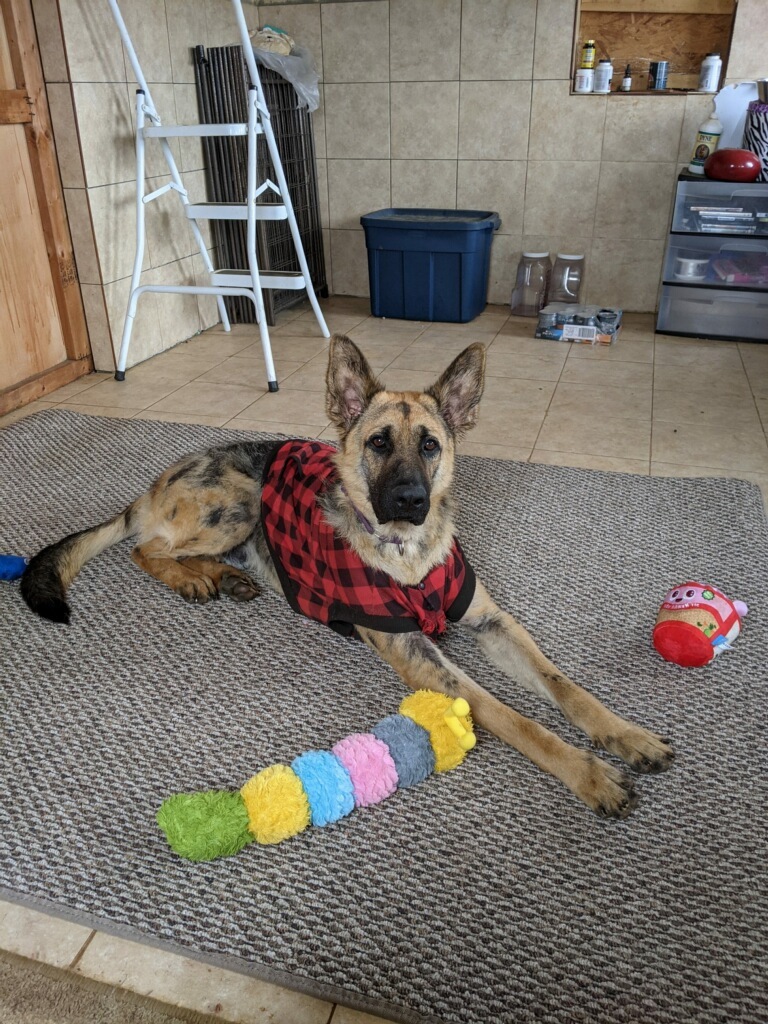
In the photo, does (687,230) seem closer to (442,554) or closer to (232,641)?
(442,554)

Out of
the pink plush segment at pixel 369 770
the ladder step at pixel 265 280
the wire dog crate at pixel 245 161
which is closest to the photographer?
the pink plush segment at pixel 369 770

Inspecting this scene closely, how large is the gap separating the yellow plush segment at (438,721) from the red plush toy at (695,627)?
0.58 metres

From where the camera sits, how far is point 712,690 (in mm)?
1858

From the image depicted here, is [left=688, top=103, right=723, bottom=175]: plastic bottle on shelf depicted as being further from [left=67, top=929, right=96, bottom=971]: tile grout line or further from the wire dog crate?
[left=67, top=929, right=96, bottom=971]: tile grout line

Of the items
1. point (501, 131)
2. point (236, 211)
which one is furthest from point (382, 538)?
point (501, 131)

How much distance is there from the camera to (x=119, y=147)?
399 centimetres

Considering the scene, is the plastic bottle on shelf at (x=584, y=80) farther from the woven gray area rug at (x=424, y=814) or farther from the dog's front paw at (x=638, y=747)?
the dog's front paw at (x=638, y=747)

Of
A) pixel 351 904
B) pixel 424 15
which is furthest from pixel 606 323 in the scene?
pixel 351 904

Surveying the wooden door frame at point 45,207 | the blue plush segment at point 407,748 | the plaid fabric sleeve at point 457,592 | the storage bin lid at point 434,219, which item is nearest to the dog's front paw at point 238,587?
the plaid fabric sleeve at point 457,592

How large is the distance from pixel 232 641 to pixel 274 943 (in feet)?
2.98

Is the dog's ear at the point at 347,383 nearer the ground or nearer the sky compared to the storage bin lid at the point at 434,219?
nearer the sky

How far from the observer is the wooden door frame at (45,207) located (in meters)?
3.50

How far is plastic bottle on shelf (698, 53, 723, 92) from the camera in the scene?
177 inches

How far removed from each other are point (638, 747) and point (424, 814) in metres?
0.46
